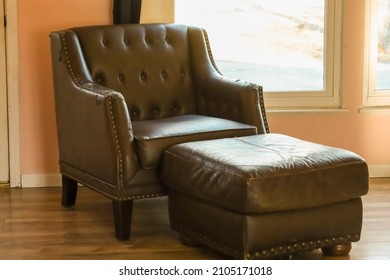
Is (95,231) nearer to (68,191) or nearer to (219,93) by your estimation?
(68,191)

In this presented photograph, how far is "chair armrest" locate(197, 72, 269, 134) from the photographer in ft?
13.0

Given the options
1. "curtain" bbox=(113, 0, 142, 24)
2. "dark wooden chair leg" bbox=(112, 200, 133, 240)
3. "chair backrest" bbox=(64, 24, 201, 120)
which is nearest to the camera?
"dark wooden chair leg" bbox=(112, 200, 133, 240)

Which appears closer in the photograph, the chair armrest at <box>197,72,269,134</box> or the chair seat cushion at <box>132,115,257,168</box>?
the chair seat cushion at <box>132,115,257,168</box>

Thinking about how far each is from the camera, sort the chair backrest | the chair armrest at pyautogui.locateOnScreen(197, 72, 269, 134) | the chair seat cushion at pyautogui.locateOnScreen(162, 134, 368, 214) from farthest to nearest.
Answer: the chair backrest < the chair armrest at pyautogui.locateOnScreen(197, 72, 269, 134) < the chair seat cushion at pyautogui.locateOnScreen(162, 134, 368, 214)

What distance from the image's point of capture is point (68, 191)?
4242mm

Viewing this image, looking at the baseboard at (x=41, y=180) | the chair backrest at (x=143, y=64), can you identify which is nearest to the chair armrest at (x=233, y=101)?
the chair backrest at (x=143, y=64)

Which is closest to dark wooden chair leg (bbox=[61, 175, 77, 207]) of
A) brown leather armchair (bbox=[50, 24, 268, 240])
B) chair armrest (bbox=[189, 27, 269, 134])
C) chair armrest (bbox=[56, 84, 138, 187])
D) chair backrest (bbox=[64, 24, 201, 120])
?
brown leather armchair (bbox=[50, 24, 268, 240])

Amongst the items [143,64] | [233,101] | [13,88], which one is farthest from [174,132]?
[13,88]

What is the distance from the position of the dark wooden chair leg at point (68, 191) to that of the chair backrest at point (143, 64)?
448 mm

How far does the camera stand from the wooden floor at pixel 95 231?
3.50 m

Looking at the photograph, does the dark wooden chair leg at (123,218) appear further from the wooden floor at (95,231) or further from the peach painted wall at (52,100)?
the peach painted wall at (52,100)

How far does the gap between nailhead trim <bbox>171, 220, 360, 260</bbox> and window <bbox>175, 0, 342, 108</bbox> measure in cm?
154

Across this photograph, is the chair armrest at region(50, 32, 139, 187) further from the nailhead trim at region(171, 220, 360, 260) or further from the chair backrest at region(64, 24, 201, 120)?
the nailhead trim at region(171, 220, 360, 260)

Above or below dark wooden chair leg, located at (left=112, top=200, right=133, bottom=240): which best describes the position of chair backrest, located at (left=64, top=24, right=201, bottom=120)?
above
